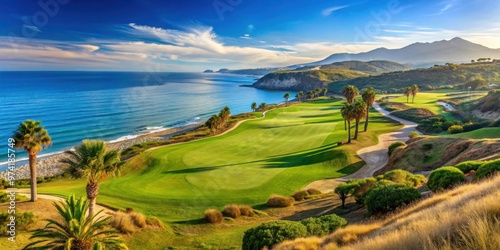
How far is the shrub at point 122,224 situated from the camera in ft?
58.4

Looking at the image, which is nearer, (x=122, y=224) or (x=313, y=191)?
(x=122, y=224)

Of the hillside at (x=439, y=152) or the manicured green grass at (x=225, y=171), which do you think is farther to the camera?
the manicured green grass at (x=225, y=171)

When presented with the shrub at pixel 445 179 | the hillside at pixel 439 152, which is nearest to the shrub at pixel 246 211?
the shrub at pixel 445 179

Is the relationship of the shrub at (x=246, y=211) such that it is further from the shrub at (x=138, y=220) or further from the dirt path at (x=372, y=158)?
the dirt path at (x=372, y=158)

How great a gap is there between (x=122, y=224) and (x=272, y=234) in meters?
9.48

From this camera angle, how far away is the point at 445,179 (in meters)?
17.0

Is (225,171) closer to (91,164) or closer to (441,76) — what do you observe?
(91,164)

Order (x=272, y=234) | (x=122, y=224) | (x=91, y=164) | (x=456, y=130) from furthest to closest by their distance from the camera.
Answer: (x=456, y=130) → (x=91, y=164) → (x=122, y=224) → (x=272, y=234)

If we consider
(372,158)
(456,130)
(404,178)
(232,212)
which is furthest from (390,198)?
(456,130)

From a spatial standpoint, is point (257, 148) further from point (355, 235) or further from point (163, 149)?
point (355, 235)

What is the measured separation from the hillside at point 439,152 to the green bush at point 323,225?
16.2m

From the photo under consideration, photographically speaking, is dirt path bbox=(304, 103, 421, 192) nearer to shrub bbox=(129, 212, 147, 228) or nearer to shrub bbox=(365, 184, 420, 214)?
shrub bbox=(365, 184, 420, 214)

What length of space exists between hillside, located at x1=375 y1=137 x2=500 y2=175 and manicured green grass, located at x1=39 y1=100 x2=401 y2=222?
5.52 m

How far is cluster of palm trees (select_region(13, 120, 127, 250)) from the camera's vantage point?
41.2 ft
